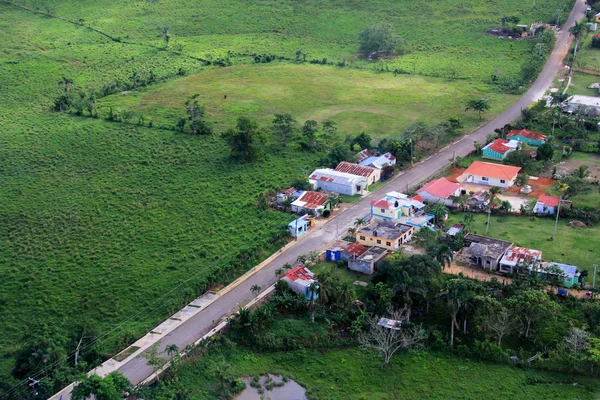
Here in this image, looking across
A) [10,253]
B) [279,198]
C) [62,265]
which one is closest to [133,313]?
[62,265]

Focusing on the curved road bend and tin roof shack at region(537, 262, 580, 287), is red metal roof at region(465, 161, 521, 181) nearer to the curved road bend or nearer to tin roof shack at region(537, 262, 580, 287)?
the curved road bend

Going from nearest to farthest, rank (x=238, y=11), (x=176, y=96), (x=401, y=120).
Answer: (x=401, y=120), (x=176, y=96), (x=238, y=11)

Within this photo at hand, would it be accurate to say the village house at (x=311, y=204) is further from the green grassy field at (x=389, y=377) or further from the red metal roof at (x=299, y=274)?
the green grassy field at (x=389, y=377)

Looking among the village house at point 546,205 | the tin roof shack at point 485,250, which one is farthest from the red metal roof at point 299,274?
the village house at point 546,205

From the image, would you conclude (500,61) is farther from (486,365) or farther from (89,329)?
(89,329)

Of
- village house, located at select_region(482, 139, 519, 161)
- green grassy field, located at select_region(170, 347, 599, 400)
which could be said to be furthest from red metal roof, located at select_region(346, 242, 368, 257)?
village house, located at select_region(482, 139, 519, 161)
